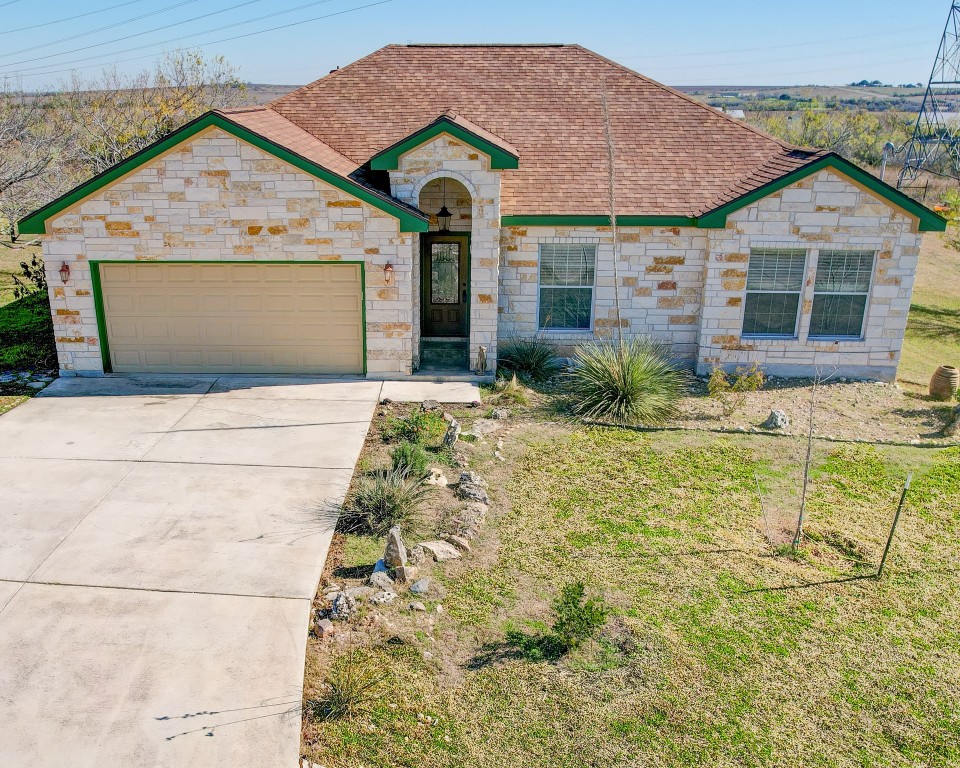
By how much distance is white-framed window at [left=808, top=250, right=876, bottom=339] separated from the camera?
1559 centimetres

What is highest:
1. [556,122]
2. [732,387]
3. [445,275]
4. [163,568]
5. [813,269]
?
[556,122]

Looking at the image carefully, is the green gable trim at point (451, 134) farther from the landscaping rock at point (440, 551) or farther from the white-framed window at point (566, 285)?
the landscaping rock at point (440, 551)

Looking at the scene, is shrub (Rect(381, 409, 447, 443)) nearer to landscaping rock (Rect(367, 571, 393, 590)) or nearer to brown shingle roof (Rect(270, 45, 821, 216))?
landscaping rock (Rect(367, 571, 393, 590))

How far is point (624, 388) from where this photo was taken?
13.7 m

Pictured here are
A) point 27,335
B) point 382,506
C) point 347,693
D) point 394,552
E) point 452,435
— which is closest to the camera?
point 347,693

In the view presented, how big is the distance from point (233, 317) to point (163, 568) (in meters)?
7.21

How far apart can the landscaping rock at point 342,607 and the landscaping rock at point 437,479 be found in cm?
277

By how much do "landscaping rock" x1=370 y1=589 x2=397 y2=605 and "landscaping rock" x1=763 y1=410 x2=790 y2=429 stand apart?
7831 millimetres

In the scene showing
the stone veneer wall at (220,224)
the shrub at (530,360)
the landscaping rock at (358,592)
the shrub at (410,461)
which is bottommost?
the landscaping rock at (358,592)

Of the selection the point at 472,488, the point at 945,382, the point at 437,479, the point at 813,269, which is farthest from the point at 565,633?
the point at 945,382

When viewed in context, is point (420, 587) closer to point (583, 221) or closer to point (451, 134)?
point (451, 134)

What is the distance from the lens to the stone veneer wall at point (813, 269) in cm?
1516

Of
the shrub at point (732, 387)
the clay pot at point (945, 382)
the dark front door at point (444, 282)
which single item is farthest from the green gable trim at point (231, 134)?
the clay pot at point (945, 382)

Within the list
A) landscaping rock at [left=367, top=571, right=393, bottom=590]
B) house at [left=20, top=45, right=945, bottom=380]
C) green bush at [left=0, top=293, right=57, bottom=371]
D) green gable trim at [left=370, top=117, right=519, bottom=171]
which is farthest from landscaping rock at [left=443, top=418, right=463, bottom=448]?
green bush at [left=0, top=293, right=57, bottom=371]
